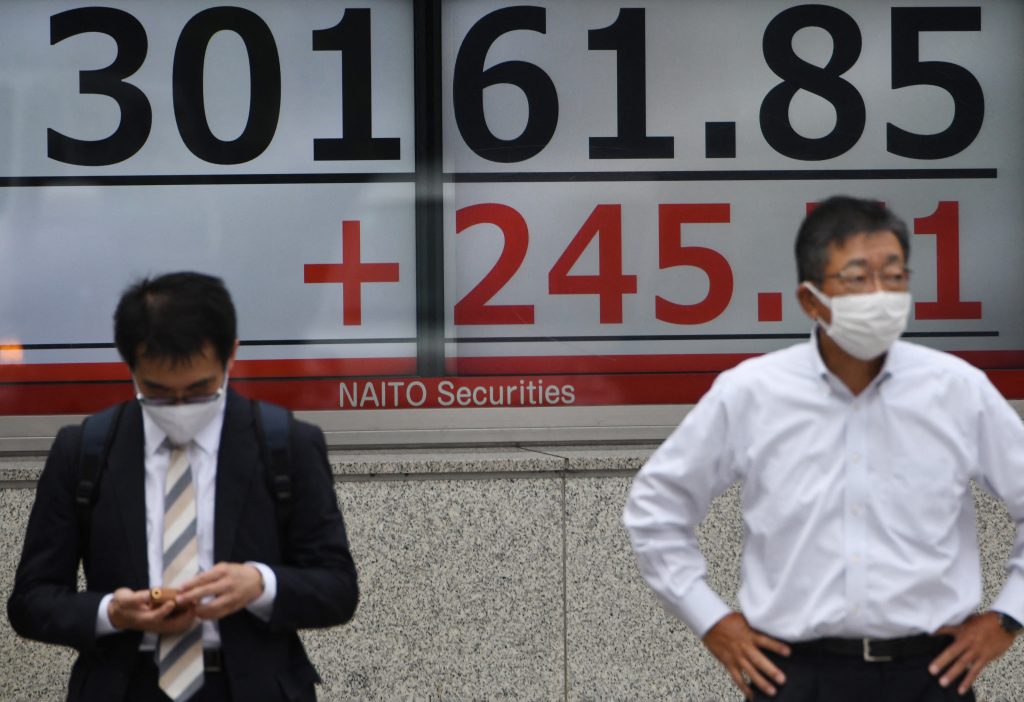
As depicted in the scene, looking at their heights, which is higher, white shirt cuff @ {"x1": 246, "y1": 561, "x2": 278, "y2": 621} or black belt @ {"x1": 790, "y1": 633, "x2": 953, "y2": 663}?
white shirt cuff @ {"x1": 246, "y1": 561, "x2": 278, "y2": 621}

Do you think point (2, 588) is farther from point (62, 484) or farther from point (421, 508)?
point (62, 484)

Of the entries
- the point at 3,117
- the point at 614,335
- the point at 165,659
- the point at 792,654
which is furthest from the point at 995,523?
the point at 3,117

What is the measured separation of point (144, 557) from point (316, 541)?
0.36m

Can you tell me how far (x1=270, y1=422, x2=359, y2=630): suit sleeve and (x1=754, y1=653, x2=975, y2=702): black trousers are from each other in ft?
3.17

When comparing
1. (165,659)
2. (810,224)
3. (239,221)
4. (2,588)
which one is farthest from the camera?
(239,221)

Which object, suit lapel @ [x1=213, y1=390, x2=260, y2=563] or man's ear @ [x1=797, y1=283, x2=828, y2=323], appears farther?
man's ear @ [x1=797, y1=283, x2=828, y2=323]

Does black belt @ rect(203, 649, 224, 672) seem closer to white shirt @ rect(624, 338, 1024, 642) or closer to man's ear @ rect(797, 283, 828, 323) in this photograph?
white shirt @ rect(624, 338, 1024, 642)

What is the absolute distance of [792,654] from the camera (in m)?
2.75

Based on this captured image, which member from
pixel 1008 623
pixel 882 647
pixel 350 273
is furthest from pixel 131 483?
pixel 350 273

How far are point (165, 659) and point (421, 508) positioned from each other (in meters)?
2.78

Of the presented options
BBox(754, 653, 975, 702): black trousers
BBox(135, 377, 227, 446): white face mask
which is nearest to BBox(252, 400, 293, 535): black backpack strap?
BBox(135, 377, 227, 446): white face mask

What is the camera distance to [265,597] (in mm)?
2660

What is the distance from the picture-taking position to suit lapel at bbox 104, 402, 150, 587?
2664 millimetres

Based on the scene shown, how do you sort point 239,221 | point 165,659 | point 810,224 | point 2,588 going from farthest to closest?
point 239,221
point 2,588
point 810,224
point 165,659
